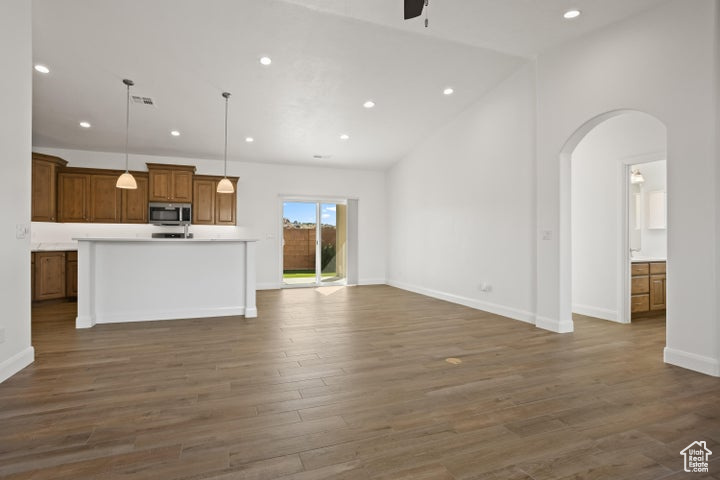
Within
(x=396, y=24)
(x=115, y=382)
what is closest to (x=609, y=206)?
(x=396, y=24)

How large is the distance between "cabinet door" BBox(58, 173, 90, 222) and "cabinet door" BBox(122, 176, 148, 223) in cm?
63

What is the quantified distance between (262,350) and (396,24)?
3.89 meters

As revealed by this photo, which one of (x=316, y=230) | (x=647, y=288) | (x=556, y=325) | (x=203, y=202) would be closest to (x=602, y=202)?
(x=647, y=288)

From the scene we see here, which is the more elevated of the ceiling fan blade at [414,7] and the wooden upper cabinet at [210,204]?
Answer: the ceiling fan blade at [414,7]

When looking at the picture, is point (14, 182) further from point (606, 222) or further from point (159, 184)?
point (606, 222)

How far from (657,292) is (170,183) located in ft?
28.3

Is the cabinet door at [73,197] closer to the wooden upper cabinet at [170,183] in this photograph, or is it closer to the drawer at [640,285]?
the wooden upper cabinet at [170,183]

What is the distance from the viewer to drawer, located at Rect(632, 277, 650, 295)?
16.3ft

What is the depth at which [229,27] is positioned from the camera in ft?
13.6

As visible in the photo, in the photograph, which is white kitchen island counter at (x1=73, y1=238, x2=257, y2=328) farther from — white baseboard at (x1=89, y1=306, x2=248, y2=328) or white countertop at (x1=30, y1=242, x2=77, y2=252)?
white countertop at (x1=30, y1=242, x2=77, y2=252)

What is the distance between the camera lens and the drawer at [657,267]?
512 centimetres
